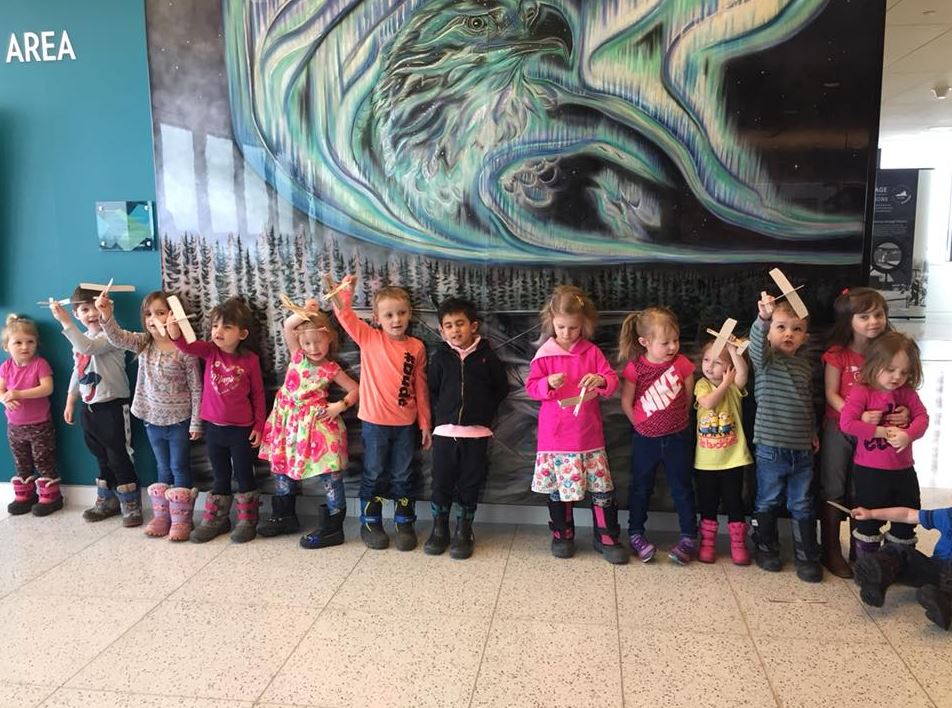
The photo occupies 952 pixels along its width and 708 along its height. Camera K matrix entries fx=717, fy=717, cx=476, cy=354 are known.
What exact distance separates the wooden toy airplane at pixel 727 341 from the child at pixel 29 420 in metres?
3.26

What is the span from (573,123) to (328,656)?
2.32 meters

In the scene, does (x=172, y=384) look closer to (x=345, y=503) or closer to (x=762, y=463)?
(x=345, y=503)

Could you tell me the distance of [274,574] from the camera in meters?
2.97

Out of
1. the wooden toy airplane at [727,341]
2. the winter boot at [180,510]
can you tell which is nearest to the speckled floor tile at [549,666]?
the wooden toy airplane at [727,341]

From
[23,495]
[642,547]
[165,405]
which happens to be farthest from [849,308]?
[23,495]

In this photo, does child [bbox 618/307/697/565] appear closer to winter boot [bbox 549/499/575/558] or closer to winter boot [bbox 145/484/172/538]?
winter boot [bbox 549/499/575/558]

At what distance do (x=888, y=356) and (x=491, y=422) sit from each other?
1625mm

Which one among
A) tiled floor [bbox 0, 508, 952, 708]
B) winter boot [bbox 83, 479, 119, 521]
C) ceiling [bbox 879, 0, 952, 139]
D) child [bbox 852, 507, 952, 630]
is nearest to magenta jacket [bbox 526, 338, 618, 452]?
tiled floor [bbox 0, 508, 952, 708]

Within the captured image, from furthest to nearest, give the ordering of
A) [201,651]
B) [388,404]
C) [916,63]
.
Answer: [916,63] → [388,404] → [201,651]

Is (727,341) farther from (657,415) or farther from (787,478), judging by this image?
(787,478)

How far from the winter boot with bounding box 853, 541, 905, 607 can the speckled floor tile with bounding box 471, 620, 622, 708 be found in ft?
3.02

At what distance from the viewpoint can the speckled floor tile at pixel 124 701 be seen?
2088 mm

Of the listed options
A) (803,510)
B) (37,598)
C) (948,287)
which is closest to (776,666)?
(803,510)

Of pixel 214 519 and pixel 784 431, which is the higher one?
pixel 784 431
